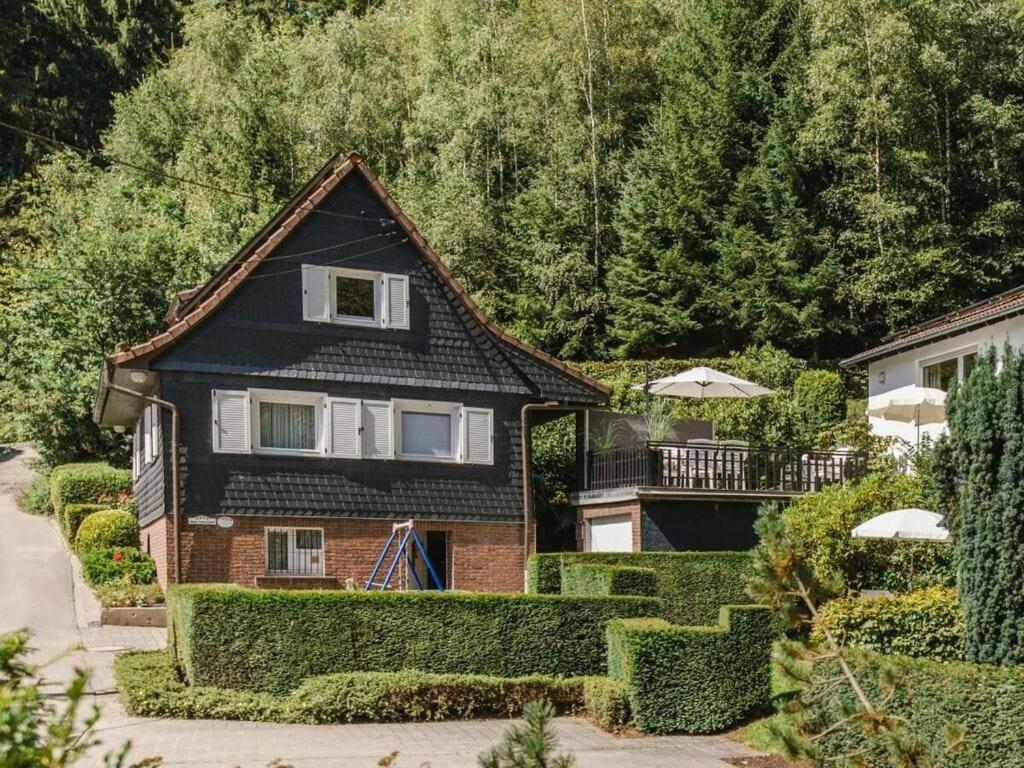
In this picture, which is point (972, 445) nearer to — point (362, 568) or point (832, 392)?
point (362, 568)

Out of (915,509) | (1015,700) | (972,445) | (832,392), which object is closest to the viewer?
(1015,700)

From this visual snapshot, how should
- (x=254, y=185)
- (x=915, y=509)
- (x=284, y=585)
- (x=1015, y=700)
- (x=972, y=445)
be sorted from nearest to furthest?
(x=1015, y=700)
(x=972, y=445)
(x=915, y=509)
(x=284, y=585)
(x=254, y=185)

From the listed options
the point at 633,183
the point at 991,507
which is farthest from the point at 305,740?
the point at 633,183

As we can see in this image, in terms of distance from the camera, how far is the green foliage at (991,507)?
1630 cm

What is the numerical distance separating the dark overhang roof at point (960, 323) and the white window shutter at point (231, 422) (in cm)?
1482

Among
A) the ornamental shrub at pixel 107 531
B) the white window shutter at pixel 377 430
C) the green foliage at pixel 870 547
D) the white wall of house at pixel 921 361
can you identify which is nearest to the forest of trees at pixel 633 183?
the white wall of house at pixel 921 361

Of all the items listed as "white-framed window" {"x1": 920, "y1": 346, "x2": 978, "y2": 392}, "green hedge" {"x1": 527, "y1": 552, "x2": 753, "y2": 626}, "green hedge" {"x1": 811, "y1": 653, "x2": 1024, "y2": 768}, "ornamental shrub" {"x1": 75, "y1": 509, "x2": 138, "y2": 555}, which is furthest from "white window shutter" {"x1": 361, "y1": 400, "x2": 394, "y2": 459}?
"white-framed window" {"x1": 920, "y1": 346, "x2": 978, "y2": 392}

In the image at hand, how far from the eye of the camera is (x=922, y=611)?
18.5 meters

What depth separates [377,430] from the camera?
2516 cm

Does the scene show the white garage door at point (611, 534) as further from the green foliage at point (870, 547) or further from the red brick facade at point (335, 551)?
the green foliage at point (870, 547)

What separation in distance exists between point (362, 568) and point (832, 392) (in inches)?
640

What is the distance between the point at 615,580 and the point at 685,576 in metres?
2.39

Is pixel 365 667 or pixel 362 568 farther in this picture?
pixel 362 568

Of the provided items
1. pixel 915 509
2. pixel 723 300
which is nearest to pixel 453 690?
pixel 915 509
